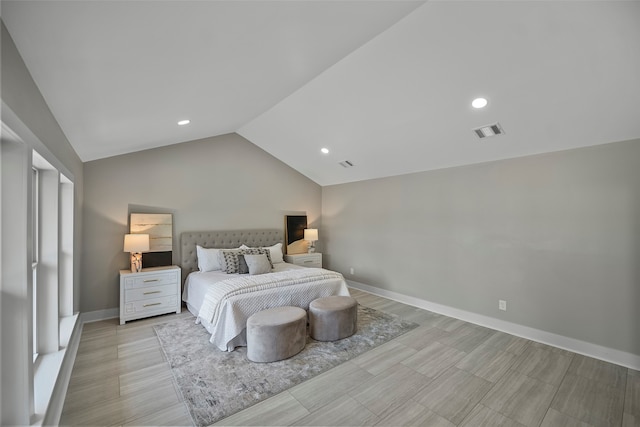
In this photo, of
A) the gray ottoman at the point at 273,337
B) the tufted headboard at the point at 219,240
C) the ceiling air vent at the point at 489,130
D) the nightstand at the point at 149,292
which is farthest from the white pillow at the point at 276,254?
the ceiling air vent at the point at 489,130

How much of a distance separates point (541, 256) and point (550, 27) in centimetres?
246

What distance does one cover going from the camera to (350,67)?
2.79 metres

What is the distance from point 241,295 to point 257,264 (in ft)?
3.67

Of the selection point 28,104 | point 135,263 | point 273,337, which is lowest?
point 273,337

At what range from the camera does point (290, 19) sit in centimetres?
180

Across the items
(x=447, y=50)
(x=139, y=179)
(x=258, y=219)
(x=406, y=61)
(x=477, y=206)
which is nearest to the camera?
(x=447, y=50)

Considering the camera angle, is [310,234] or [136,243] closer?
[136,243]

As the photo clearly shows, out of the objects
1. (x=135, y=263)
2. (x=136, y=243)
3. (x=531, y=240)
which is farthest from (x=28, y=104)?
(x=531, y=240)

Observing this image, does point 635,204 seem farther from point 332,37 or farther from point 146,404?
point 146,404

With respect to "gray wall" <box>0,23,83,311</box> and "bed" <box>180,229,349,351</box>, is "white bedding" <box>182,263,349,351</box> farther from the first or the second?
"gray wall" <box>0,23,83,311</box>

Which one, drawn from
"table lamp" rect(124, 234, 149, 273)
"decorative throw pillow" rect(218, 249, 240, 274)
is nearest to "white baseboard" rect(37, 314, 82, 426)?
"table lamp" rect(124, 234, 149, 273)

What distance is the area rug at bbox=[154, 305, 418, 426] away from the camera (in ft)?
7.34

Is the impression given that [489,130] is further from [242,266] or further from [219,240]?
[219,240]

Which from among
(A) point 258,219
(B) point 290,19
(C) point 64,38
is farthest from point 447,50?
(A) point 258,219
